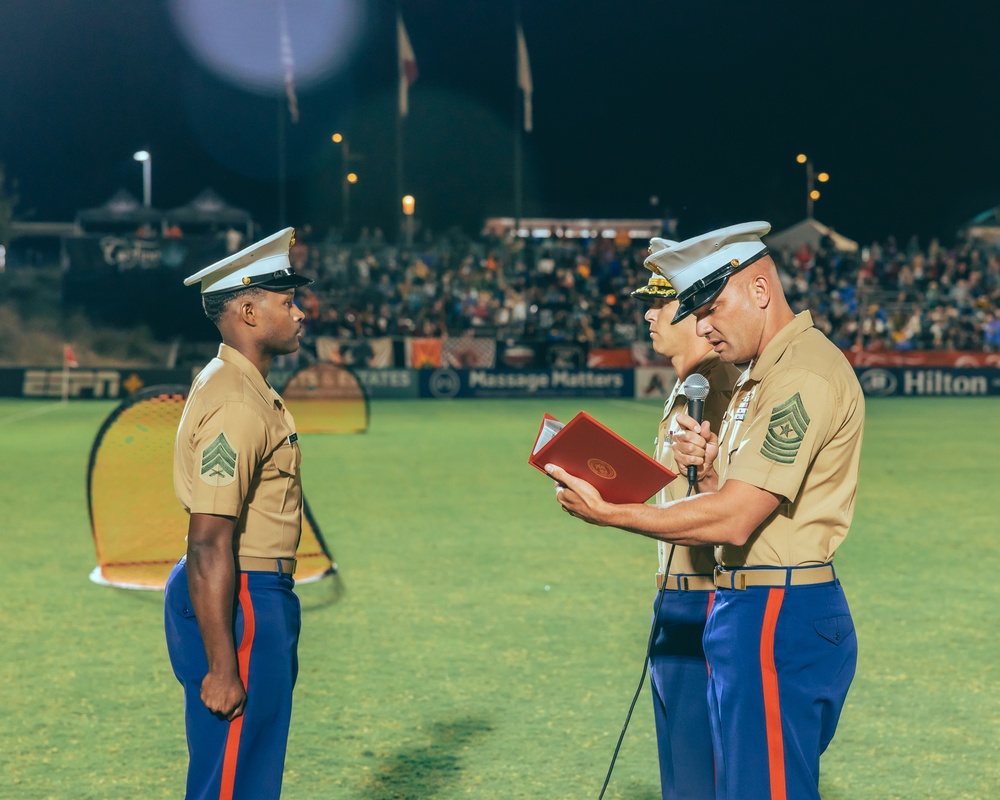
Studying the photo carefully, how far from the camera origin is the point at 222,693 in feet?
10.4

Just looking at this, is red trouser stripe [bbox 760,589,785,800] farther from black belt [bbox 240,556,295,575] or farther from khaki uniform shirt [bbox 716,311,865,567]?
black belt [bbox 240,556,295,575]

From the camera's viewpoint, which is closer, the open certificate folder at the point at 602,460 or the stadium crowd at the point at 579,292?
the open certificate folder at the point at 602,460

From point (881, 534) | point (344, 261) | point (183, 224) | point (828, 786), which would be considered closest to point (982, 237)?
point (344, 261)

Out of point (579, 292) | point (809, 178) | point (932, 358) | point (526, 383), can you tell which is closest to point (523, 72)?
point (579, 292)

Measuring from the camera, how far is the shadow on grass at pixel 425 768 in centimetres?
465

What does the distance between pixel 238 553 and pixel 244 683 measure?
36 centimetres

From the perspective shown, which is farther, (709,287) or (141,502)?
(141,502)

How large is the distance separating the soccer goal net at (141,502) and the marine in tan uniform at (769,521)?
5.00 meters

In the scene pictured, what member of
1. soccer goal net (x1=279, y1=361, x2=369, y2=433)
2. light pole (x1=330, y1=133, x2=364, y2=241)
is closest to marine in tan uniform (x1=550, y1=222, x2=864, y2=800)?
soccer goal net (x1=279, y1=361, x2=369, y2=433)

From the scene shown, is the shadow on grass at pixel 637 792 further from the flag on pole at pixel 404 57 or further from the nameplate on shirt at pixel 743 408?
the flag on pole at pixel 404 57

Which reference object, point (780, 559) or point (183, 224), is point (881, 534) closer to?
point (780, 559)

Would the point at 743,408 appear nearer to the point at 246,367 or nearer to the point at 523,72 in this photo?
the point at 246,367

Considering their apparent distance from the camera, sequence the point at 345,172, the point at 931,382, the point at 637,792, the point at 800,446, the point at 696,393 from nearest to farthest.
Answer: the point at 800,446
the point at 696,393
the point at 637,792
the point at 931,382
the point at 345,172

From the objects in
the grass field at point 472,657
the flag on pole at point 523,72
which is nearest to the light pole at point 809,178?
the flag on pole at point 523,72
